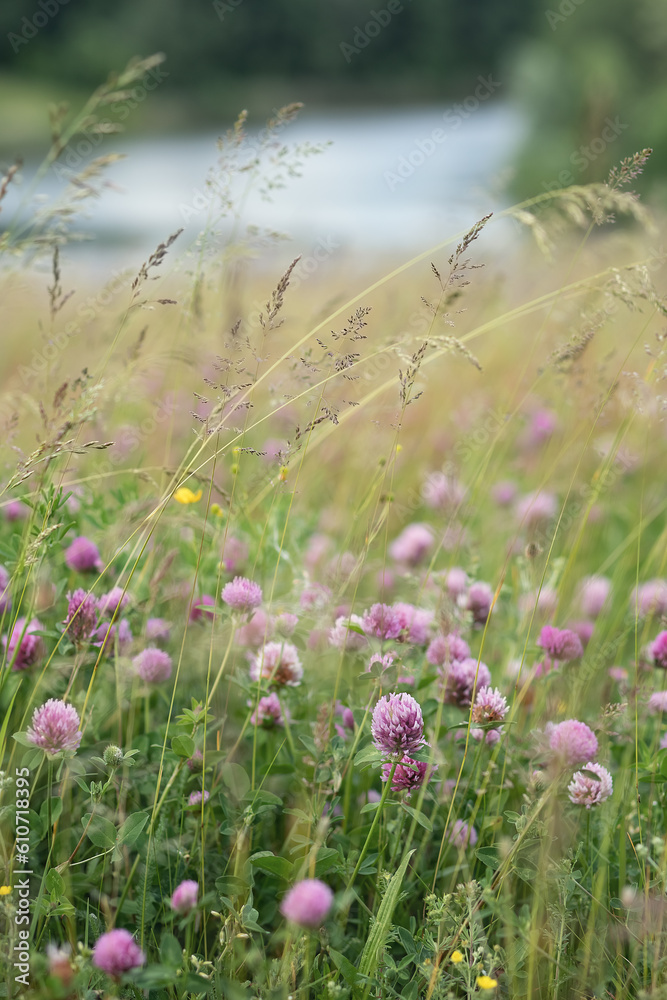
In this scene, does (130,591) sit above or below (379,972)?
above

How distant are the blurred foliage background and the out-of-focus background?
0.08 metres

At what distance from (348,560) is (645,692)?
56 cm

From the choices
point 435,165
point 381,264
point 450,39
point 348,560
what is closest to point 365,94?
point 450,39

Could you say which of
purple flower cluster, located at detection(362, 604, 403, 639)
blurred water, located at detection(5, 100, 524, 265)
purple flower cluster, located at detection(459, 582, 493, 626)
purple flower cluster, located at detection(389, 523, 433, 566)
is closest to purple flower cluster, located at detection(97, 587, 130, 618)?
purple flower cluster, located at detection(362, 604, 403, 639)

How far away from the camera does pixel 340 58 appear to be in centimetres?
4128

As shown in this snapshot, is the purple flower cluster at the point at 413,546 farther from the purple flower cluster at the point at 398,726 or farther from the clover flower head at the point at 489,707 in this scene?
the purple flower cluster at the point at 398,726

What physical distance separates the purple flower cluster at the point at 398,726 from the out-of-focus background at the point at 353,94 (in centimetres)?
133

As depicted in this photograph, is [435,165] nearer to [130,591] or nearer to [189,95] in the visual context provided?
[189,95]

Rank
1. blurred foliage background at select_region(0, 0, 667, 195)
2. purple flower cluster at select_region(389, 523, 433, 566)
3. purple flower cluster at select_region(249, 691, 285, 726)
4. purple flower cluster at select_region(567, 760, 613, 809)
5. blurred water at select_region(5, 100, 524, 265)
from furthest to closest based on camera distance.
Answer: blurred foliage background at select_region(0, 0, 667, 195)
blurred water at select_region(5, 100, 524, 265)
purple flower cluster at select_region(389, 523, 433, 566)
purple flower cluster at select_region(249, 691, 285, 726)
purple flower cluster at select_region(567, 760, 613, 809)

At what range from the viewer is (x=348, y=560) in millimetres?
1449

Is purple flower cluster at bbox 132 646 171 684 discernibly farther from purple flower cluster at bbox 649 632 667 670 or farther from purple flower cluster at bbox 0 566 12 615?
purple flower cluster at bbox 649 632 667 670

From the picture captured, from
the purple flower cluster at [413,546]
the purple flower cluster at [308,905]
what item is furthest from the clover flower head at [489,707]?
the purple flower cluster at [413,546]

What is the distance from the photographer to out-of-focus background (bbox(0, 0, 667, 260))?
49.3 feet

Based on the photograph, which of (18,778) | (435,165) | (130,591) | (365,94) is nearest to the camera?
(18,778)
